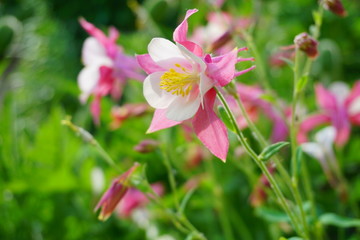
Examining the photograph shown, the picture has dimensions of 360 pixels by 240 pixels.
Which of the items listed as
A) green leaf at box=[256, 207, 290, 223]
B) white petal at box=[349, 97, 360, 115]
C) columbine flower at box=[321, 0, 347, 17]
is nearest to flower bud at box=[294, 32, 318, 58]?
columbine flower at box=[321, 0, 347, 17]

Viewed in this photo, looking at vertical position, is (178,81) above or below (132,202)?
above

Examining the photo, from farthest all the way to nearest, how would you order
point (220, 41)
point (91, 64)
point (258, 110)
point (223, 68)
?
point (258, 110)
point (91, 64)
point (220, 41)
point (223, 68)

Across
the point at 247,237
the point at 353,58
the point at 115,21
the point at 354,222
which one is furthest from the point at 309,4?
the point at 115,21

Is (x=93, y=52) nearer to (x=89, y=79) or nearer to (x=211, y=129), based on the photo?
(x=89, y=79)

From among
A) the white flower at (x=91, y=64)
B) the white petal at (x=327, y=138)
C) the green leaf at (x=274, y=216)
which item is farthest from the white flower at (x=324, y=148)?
the white flower at (x=91, y=64)

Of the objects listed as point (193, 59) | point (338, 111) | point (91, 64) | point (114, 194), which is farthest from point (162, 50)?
point (338, 111)

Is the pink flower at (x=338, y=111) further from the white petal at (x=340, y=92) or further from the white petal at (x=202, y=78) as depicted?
the white petal at (x=202, y=78)
